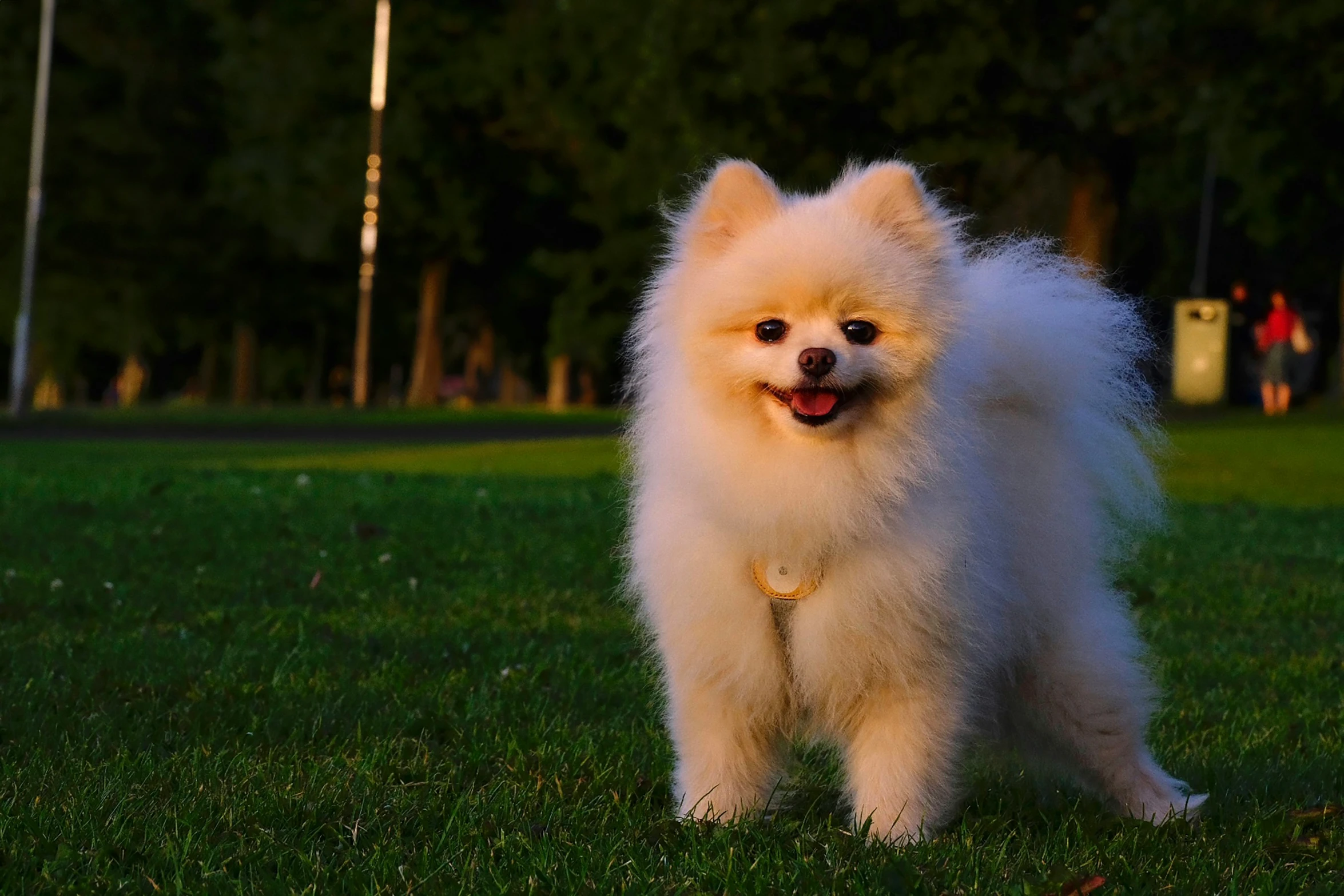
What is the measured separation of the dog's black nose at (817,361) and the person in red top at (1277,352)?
1149 inches

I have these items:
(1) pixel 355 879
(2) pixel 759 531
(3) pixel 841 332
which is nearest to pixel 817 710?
(2) pixel 759 531

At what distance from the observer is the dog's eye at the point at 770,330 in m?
4.46

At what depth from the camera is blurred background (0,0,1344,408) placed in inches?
933

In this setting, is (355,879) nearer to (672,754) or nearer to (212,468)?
(672,754)

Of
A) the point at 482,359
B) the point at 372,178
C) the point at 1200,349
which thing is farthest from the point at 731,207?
the point at 482,359

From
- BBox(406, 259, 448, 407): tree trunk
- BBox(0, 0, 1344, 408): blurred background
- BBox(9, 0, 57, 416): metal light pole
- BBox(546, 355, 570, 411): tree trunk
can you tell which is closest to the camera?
BBox(0, 0, 1344, 408): blurred background

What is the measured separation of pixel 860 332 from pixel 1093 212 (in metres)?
22.5

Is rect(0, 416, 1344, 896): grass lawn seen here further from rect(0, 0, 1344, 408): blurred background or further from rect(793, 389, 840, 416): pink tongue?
rect(0, 0, 1344, 408): blurred background

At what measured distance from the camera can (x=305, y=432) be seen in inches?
1273

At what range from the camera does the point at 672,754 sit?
5.75 metres

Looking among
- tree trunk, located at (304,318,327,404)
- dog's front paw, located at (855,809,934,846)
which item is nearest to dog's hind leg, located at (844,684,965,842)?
dog's front paw, located at (855,809,934,846)

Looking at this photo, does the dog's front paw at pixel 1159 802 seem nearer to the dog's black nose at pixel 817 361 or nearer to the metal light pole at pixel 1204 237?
the dog's black nose at pixel 817 361

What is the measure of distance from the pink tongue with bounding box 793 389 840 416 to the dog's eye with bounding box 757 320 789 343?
0.63ft

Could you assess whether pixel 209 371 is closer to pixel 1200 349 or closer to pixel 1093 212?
pixel 1200 349
